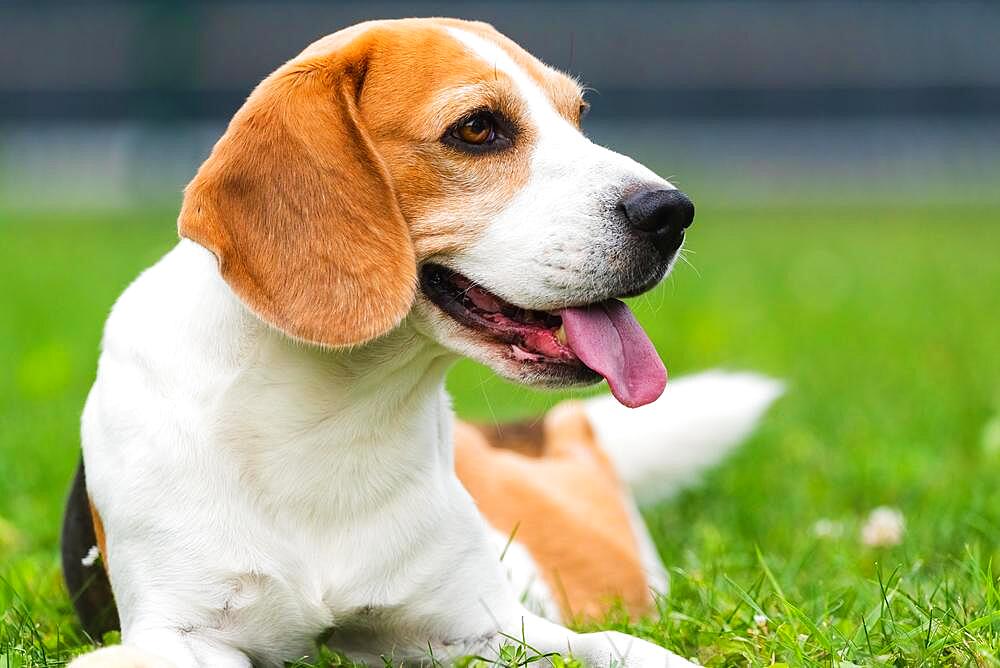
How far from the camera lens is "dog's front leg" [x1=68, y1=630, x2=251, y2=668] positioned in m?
2.88

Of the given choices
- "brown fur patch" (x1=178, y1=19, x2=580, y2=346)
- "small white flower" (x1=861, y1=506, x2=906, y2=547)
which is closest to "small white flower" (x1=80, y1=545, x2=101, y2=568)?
"brown fur patch" (x1=178, y1=19, x2=580, y2=346)

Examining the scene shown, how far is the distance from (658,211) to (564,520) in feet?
5.31

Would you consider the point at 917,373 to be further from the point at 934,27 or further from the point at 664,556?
the point at 934,27

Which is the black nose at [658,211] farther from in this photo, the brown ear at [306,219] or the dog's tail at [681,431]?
the dog's tail at [681,431]

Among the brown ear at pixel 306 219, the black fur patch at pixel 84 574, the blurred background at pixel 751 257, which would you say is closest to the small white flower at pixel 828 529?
the blurred background at pixel 751 257

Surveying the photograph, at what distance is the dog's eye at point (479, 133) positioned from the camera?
3344 mm

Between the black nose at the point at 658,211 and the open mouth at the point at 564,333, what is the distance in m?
0.21

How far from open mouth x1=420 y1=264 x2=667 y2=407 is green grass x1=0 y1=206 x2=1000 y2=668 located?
0.86 ft

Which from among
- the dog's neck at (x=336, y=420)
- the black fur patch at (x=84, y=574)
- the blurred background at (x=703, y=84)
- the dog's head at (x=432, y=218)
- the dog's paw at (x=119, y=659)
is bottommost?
the blurred background at (x=703, y=84)

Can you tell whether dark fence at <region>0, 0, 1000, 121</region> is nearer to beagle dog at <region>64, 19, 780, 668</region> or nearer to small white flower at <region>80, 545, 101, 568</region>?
small white flower at <region>80, 545, 101, 568</region>

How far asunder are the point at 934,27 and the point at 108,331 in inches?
696

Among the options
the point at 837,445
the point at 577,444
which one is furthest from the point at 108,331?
the point at 837,445

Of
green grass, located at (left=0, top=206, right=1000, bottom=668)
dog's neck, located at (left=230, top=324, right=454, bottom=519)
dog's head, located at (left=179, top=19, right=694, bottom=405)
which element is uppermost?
dog's head, located at (left=179, top=19, right=694, bottom=405)

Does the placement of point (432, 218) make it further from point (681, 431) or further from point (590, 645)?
point (681, 431)
